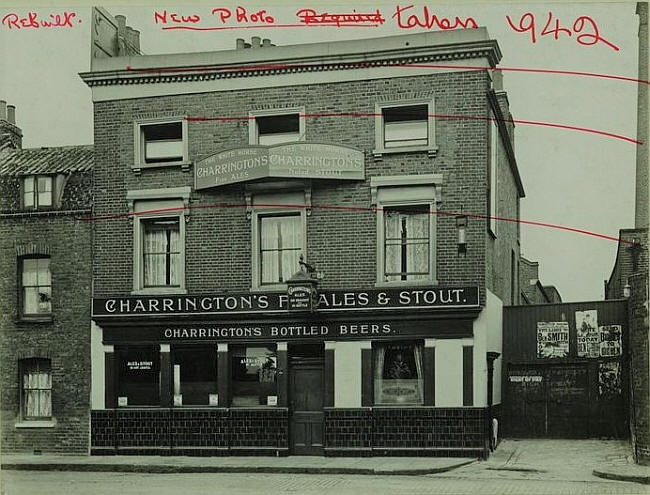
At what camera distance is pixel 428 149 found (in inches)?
870

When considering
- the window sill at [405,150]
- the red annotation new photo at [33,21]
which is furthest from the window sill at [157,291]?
the red annotation new photo at [33,21]

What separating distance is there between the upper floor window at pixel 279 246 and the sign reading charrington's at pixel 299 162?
125 centimetres

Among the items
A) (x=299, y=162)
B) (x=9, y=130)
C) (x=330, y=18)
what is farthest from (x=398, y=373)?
(x=9, y=130)

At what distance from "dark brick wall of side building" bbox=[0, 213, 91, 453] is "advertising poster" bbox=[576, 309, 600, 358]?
12.9m

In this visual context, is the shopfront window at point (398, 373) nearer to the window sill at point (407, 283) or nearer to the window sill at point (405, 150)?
the window sill at point (407, 283)

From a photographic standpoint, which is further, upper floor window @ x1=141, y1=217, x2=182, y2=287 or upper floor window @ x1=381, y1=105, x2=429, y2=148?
upper floor window @ x1=141, y1=217, x2=182, y2=287

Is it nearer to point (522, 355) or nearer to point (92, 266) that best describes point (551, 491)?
point (522, 355)

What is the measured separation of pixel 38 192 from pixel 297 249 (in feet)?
22.7

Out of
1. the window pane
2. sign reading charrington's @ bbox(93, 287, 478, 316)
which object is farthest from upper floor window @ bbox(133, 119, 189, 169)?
the window pane

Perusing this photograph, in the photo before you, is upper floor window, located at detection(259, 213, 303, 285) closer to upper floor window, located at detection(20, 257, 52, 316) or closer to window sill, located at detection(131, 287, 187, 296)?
window sill, located at detection(131, 287, 187, 296)

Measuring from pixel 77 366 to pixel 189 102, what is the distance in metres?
7.07

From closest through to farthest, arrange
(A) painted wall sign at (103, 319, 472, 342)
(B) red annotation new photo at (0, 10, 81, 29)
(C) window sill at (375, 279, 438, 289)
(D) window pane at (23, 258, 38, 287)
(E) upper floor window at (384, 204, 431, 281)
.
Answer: (B) red annotation new photo at (0, 10, 81, 29) < (A) painted wall sign at (103, 319, 472, 342) < (C) window sill at (375, 279, 438, 289) < (E) upper floor window at (384, 204, 431, 281) < (D) window pane at (23, 258, 38, 287)

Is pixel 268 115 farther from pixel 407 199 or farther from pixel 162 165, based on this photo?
pixel 407 199

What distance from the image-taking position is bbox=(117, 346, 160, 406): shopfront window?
934 inches
